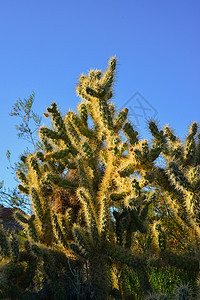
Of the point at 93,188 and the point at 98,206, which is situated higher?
the point at 93,188

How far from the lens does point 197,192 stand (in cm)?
380

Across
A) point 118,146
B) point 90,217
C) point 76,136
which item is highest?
point 76,136

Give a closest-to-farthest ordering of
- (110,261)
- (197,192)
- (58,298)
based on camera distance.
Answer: (58,298) < (197,192) < (110,261)

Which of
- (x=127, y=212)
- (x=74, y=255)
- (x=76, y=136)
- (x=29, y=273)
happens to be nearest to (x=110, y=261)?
(x=74, y=255)

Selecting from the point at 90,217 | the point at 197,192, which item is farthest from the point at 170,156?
the point at 90,217

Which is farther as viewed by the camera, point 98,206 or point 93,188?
point 93,188

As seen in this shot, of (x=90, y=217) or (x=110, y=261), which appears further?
(x=110, y=261)

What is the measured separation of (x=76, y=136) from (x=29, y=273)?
1.90 meters

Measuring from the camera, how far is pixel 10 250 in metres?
3.62

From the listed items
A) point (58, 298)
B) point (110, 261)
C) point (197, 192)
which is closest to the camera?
point (58, 298)

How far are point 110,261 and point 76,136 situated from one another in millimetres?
1738

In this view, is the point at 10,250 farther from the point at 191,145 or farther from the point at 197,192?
the point at 191,145

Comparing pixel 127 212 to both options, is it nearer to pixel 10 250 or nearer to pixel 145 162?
pixel 145 162

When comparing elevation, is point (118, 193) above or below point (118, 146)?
below
